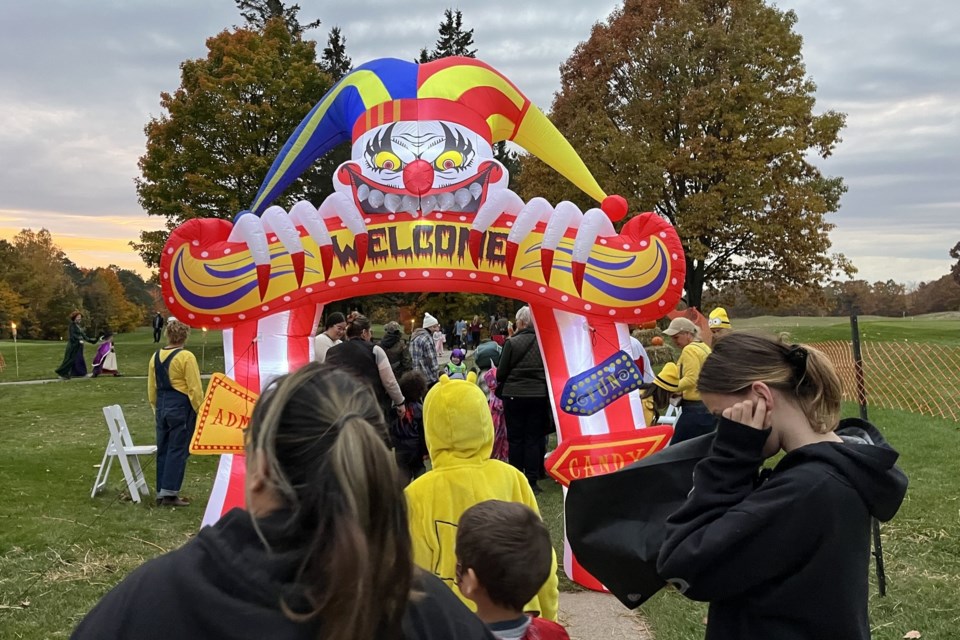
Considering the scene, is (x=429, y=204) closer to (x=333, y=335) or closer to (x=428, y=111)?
(x=428, y=111)

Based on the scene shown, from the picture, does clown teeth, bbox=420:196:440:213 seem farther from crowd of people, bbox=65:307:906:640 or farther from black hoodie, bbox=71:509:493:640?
black hoodie, bbox=71:509:493:640

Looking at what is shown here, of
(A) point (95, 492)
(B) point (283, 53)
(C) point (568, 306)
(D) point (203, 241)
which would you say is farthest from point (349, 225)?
(B) point (283, 53)

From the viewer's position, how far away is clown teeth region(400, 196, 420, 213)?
564 centimetres

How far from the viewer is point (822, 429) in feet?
5.66

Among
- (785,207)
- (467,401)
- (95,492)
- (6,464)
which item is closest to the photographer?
(467,401)

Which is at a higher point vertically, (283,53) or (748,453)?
(283,53)

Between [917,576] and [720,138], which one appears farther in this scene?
[720,138]

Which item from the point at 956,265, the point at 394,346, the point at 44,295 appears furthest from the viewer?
the point at 44,295

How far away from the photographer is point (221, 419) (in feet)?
17.0

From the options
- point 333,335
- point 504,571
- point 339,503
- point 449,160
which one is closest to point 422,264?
point 449,160

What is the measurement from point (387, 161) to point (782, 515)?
4704 millimetres

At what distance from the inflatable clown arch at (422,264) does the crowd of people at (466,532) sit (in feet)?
8.64

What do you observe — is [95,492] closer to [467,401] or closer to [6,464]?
[6,464]

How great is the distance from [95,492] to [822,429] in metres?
7.38
